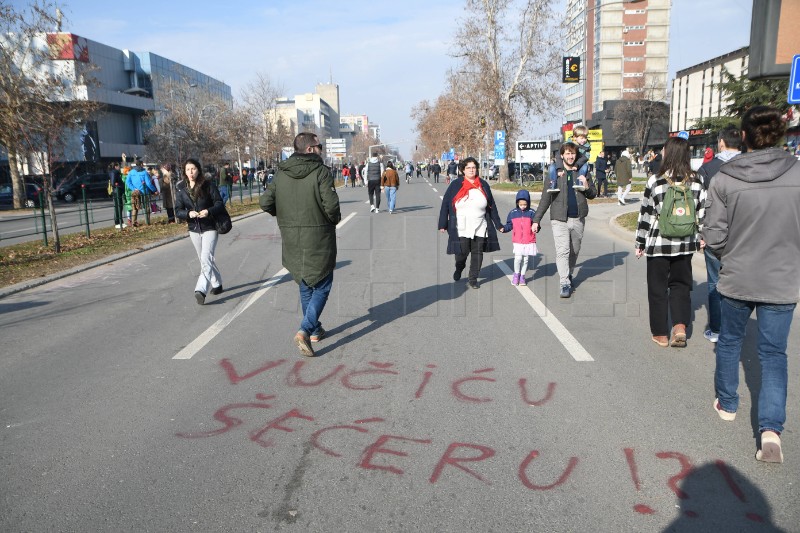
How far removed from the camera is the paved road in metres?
3.03

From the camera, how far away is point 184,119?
4478 centimetres

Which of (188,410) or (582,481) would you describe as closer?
(582,481)

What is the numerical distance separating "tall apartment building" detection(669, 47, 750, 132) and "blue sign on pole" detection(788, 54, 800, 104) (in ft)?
187

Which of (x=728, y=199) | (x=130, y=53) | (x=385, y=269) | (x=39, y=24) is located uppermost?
(x=130, y=53)

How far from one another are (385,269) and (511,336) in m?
4.34

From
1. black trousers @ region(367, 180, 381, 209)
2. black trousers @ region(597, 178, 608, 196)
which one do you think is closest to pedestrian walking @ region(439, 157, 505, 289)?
black trousers @ region(367, 180, 381, 209)

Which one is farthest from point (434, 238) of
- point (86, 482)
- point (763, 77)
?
point (86, 482)

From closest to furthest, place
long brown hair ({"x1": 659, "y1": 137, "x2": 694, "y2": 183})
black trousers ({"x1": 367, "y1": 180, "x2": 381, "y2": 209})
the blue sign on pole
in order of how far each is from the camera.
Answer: long brown hair ({"x1": 659, "y1": 137, "x2": 694, "y2": 183}), the blue sign on pole, black trousers ({"x1": 367, "y1": 180, "x2": 381, "y2": 209})

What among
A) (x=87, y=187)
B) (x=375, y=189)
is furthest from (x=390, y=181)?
(x=87, y=187)

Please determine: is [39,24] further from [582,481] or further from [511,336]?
[582,481]

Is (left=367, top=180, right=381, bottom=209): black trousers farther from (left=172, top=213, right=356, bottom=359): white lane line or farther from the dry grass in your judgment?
(left=172, top=213, right=356, bottom=359): white lane line

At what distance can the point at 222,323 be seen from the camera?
674 cm

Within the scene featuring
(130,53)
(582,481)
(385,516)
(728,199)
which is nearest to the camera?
(385,516)

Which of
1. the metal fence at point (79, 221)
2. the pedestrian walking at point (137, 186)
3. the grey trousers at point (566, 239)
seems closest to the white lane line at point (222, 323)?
the grey trousers at point (566, 239)
